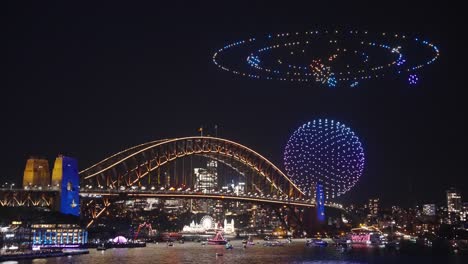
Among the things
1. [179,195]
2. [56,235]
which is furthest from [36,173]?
[179,195]

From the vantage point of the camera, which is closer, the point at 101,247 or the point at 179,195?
the point at 101,247

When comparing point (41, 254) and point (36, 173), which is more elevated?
point (36, 173)

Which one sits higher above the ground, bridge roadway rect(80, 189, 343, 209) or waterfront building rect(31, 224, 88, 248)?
bridge roadway rect(80, 189, 343, 209)

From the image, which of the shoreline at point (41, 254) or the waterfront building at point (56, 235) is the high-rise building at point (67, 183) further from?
the shoreline at point (41, 254)

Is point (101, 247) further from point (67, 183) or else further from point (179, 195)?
point (179, 195)

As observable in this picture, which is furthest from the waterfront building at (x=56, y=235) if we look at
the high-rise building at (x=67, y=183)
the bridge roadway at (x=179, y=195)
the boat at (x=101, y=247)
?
the bridge roadway at (x=179, y=195)

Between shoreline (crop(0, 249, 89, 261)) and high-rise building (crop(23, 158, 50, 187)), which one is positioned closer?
shoreline (crop(0, 249, 89, 261))

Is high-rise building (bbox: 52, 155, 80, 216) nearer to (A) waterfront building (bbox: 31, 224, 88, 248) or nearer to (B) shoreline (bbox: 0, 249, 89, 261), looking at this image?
(A) waterfront building (bbox: 31, 224, 88, 248)

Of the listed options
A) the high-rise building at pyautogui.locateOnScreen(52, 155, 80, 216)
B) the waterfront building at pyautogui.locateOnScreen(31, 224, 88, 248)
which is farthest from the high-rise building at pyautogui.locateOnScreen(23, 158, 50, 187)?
the waterfront building at pyautogui.locateOnScreen(31, 224, 88, 248)

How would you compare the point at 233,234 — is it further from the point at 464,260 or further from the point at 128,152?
the point at 464,260

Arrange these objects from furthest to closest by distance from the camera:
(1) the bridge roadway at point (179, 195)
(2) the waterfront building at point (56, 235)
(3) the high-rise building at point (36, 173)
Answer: (3) the high-rise building at point (36, 173), (1) the bridge roadway at point (179, 195), (2) the waterfront building at point (56, 235)
